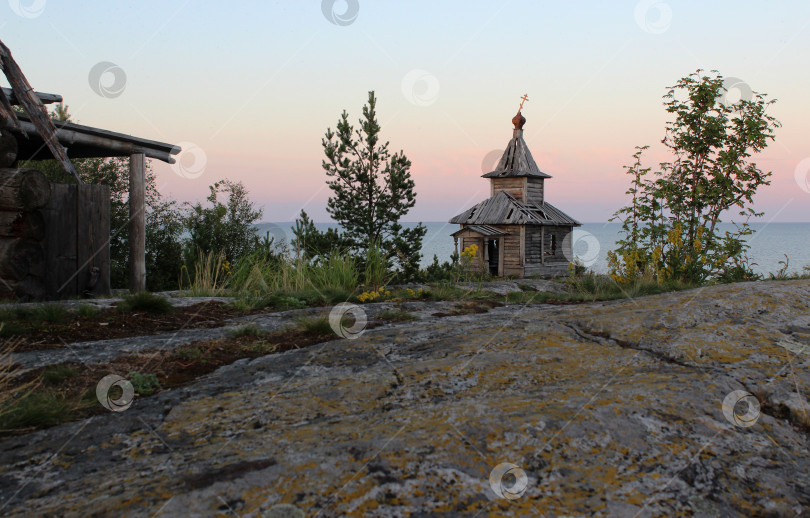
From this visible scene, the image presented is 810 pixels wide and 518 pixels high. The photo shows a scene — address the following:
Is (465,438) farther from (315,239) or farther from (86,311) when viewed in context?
(315,239)

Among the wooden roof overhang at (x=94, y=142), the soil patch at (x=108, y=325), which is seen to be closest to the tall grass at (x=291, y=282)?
the soil patch at (x=108, y=325)

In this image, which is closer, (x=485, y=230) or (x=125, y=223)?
(x=125, y=223)

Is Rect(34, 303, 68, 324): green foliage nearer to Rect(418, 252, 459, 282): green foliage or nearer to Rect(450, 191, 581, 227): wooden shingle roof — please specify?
Rect(418, 252, 459, 282): green foliage

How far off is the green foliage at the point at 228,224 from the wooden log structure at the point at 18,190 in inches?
502

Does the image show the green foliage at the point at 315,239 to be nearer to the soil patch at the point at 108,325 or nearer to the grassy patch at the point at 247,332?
the soil patch at the point at 108,325

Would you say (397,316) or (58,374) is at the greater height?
(397,316)

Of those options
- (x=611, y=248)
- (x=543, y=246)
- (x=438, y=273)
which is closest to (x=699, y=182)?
(x=438, y=273)

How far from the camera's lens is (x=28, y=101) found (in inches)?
328

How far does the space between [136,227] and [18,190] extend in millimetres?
2920

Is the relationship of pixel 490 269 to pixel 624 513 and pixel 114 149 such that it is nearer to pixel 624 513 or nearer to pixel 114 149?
pixel 114 149

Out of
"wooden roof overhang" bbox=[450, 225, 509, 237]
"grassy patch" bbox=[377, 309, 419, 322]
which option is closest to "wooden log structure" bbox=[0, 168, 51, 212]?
"grassy patch" bbox=[377, 309, 419, 322]

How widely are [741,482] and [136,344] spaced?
4101 mm

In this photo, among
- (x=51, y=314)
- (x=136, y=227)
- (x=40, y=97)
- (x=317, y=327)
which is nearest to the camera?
(x=317, y=327)

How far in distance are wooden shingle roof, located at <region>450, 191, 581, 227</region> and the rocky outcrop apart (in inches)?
813
